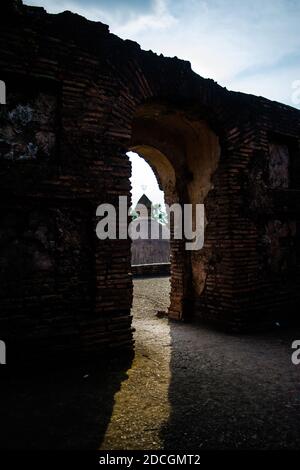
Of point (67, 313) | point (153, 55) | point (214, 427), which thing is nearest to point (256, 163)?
point (153, 55)

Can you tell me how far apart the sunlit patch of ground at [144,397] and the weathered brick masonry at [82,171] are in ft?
1.67

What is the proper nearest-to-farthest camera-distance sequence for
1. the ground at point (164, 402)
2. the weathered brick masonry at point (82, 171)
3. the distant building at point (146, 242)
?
the ground at point (164, 402)
the weathered brick masonry at point (82, 171)
the distant building at point (146, 242)

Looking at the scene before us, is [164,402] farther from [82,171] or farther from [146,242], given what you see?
[146,242]

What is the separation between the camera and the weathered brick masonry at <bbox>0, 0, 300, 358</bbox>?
146 inches

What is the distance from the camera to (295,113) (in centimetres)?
656

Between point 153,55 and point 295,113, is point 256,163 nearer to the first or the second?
point 295,113

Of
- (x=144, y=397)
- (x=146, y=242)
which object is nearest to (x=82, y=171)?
(x=144, y=397)

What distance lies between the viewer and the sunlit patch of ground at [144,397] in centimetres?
254

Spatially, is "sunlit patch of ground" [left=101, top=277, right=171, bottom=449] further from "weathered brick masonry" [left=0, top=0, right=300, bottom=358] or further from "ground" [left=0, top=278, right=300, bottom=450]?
"weathered brick masonry" [left=0, top=0, right=300, bottom=358]

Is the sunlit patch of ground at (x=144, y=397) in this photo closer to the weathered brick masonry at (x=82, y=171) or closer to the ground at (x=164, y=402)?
the ground at (x=164, y=402)

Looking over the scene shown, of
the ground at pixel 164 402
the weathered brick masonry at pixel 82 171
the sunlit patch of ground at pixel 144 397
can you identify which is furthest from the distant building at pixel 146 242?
the ground at pixel 164 402

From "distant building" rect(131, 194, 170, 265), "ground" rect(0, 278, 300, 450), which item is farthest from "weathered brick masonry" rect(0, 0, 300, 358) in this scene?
"distant building" rect(131, 194, 170, 265)

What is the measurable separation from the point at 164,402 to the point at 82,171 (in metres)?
2.63
